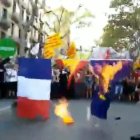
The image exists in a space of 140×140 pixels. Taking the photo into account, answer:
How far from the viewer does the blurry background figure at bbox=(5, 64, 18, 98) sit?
22562 mm

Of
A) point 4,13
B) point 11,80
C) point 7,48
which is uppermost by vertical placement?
point 4,13

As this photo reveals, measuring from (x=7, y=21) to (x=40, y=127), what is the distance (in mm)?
39932

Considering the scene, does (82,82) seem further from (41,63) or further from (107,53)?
(41,63)

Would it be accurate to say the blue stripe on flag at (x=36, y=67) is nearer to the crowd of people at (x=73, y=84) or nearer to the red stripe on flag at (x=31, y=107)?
the red stripe on flag at (x=31, y=107)

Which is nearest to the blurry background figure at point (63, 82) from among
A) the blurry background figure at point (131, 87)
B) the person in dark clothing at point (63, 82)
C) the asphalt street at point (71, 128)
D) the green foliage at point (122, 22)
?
the person in dark clothing at point (63, 82)

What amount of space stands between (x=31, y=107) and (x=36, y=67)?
3.36ft

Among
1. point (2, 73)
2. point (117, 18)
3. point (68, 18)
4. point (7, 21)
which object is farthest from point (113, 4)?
point (2, 73)

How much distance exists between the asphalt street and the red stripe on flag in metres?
0.24

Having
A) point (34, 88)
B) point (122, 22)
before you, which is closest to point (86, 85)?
point (34, 88)

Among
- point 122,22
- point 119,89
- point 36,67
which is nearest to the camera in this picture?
point 36,67

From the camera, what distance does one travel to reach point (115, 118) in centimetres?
1480

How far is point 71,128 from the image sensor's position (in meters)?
12.1

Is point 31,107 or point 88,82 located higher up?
point 88,82

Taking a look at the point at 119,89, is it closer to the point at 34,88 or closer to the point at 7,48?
the point at 7,48
